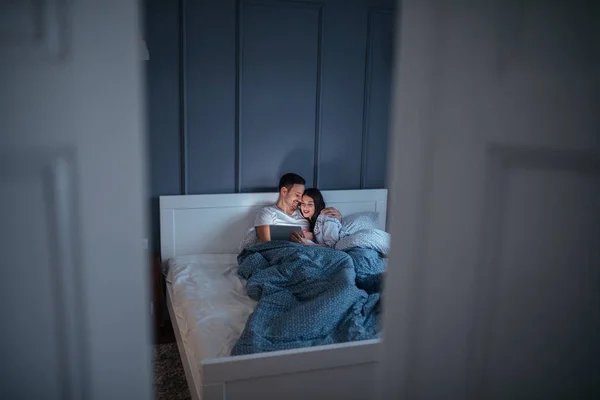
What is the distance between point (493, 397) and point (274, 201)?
2.92 meters

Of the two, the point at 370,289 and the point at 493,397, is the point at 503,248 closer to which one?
the point at 493,397

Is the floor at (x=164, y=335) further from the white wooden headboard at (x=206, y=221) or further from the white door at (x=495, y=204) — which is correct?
the white door at (x=495, y=204)

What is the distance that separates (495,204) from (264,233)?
2.61 meters

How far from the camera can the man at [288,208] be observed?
3072 millimetres

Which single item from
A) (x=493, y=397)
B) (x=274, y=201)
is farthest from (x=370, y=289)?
(x=493, y=397)

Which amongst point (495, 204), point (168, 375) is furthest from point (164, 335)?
point (495, 204)

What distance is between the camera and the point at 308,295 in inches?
82.6

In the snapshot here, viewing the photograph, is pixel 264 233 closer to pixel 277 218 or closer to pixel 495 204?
pixel 277 218

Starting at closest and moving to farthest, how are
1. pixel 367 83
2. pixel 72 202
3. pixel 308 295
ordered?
pixel 72 202 < pixel 308 295 < pixel 367 83

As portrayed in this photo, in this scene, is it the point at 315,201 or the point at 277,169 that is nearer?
the point at 315,201

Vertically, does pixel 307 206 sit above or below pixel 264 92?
below

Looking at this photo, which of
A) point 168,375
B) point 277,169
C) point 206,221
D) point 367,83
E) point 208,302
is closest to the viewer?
point 208,302

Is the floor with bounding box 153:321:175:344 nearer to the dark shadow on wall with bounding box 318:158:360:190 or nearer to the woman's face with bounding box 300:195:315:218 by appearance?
the woman's face with bounding box 300:195:315:218

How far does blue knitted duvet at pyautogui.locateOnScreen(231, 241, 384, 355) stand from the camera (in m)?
1.77
